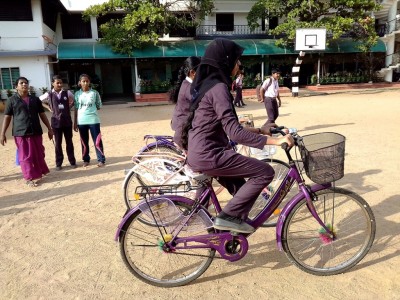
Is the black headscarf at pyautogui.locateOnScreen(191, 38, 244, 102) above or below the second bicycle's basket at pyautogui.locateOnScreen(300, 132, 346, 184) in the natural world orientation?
above

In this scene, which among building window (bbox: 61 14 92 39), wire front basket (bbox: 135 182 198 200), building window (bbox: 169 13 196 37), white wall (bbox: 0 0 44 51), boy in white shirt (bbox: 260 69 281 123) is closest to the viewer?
wire front basket (bbox: 135 182 198 200)

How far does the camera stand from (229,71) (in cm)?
251

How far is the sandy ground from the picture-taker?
2721 mm

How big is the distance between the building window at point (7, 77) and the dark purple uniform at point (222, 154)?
1886 centimetres

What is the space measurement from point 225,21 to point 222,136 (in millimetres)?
24138

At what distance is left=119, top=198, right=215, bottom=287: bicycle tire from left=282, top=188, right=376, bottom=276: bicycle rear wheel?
719mm

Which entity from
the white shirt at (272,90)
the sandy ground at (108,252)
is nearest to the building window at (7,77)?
the sandy ground at (108,252)

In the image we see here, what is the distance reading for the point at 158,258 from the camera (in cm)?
313

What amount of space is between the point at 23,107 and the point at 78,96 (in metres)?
0.98

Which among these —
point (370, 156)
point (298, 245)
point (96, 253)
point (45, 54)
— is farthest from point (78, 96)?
point (45, 54)

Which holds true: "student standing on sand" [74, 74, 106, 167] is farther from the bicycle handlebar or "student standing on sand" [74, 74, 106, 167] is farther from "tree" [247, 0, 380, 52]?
"tree" [247, 0, 380, 52]

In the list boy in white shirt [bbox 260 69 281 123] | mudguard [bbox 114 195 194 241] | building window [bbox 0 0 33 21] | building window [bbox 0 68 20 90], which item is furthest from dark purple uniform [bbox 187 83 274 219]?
building window [bbox 0 0 33 21]

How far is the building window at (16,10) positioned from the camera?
17.5 m

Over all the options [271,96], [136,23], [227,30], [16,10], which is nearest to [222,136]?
[271,96]
